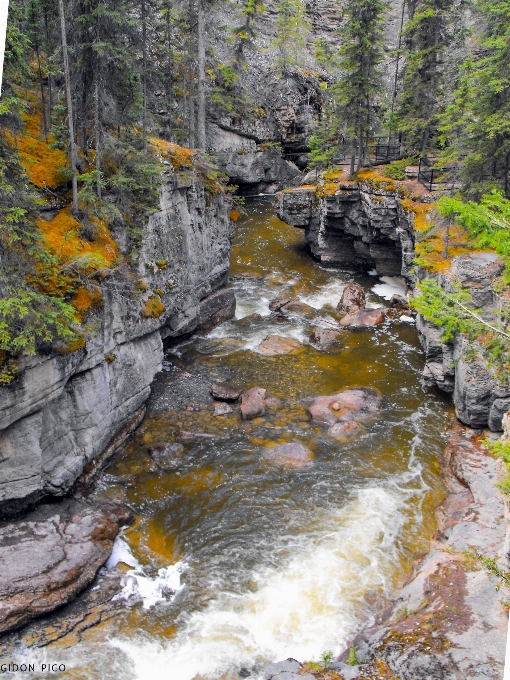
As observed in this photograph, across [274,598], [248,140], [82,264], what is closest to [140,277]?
[82,264]

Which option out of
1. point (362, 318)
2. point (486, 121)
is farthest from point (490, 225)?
point (362, 318)

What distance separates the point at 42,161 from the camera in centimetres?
1817

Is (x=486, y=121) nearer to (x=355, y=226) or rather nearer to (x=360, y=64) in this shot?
(x=355, y=226)

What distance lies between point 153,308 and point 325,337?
982 centimetres

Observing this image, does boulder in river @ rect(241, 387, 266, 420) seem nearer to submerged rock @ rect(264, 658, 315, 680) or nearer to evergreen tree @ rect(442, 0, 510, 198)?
submerged rock @ rect(264, 658, 315, 680)

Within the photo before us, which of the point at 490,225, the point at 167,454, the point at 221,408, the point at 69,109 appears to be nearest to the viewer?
the point at 490,225

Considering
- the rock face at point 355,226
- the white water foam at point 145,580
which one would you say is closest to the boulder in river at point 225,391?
the white water foam at point 145,580

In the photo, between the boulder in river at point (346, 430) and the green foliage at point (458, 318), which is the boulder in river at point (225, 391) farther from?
the green foliage at point (458, 318)

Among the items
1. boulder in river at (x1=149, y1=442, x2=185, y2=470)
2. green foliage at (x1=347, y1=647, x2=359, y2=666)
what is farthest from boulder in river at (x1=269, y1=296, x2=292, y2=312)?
green foliage at (x1=347, y1=647, x2=359, y2=666)

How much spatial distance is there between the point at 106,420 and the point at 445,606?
11.6m

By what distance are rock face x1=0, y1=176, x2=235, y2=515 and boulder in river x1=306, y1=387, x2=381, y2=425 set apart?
689 centimetres

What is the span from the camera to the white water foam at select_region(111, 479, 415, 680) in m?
11.2

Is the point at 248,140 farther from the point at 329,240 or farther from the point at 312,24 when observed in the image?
the point at 312,24

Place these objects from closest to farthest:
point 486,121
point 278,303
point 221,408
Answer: point 221,408
point 486,121
point 278,303
